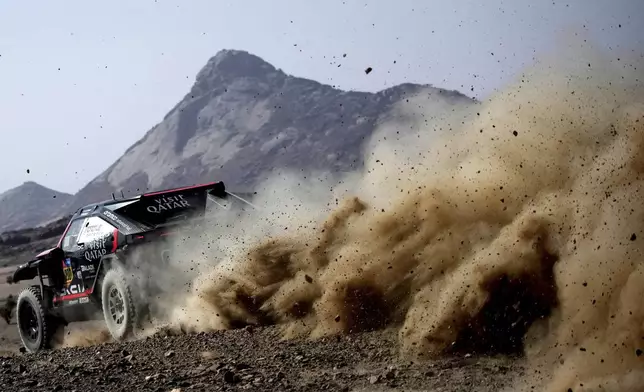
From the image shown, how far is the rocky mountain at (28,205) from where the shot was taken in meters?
146

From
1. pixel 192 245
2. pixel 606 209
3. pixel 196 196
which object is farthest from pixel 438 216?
pixel 196 196

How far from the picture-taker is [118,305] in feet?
32.3

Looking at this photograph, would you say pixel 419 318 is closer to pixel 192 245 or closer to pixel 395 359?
pixel 395 359

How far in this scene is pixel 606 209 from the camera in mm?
5906

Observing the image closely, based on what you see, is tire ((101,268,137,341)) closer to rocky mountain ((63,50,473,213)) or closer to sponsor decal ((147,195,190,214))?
sponsor decal ((147,195,190,214))

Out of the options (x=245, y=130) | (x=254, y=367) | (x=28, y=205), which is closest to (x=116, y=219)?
(x=254, y=367)

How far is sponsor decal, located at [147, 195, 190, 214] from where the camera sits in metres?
10.5

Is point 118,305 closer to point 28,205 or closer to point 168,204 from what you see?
→ point 168,204

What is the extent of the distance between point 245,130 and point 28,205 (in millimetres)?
48745

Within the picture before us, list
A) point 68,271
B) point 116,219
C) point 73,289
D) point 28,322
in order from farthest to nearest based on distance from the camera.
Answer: point 28,322
point 68,271
point 73,289
point 116,219

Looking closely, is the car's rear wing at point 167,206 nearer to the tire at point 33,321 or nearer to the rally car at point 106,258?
the rally car at point 106,258

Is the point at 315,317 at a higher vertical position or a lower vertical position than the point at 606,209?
lower

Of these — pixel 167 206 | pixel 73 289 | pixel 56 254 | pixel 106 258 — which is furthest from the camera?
pixel 56 254

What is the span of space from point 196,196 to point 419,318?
500cm
